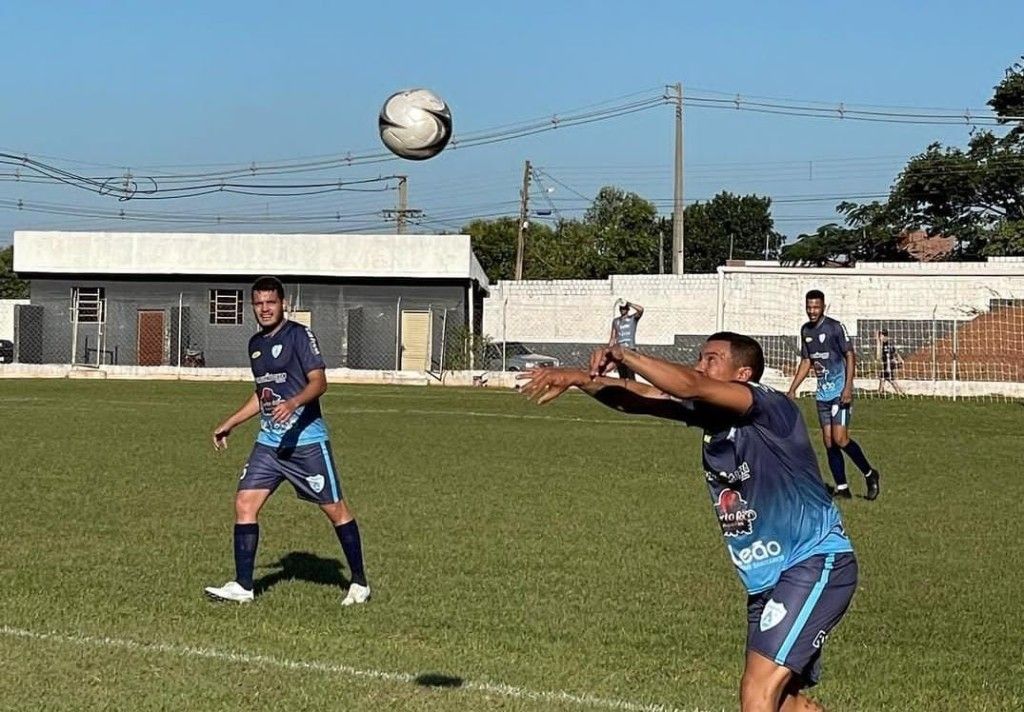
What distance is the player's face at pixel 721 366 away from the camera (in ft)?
16.5

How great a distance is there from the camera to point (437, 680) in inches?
257

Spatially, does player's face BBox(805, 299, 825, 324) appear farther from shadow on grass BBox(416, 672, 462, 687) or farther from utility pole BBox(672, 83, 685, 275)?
utility pole BBox(672, 83, 685, 275)

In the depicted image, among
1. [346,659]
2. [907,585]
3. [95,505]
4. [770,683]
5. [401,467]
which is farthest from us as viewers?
[401,467]

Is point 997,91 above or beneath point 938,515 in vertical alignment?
above

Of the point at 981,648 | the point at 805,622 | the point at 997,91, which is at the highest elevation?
the point at 997,91

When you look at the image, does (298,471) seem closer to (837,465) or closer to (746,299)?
(837,465)

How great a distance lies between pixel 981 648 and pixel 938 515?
5.59m

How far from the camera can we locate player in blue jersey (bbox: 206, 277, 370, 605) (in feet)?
28.1

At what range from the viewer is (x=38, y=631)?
7.41 meters

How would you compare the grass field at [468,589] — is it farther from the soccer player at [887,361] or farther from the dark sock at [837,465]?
the soccer player at [887,361]

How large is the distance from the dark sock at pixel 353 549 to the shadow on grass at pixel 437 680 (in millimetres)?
1945

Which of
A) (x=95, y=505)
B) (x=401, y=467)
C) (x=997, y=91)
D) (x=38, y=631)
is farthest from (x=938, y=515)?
(x=997, y=91)

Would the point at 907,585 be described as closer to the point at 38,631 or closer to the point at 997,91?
the point at 38,631

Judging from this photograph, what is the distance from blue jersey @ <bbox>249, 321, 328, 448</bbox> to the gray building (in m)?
38.4
